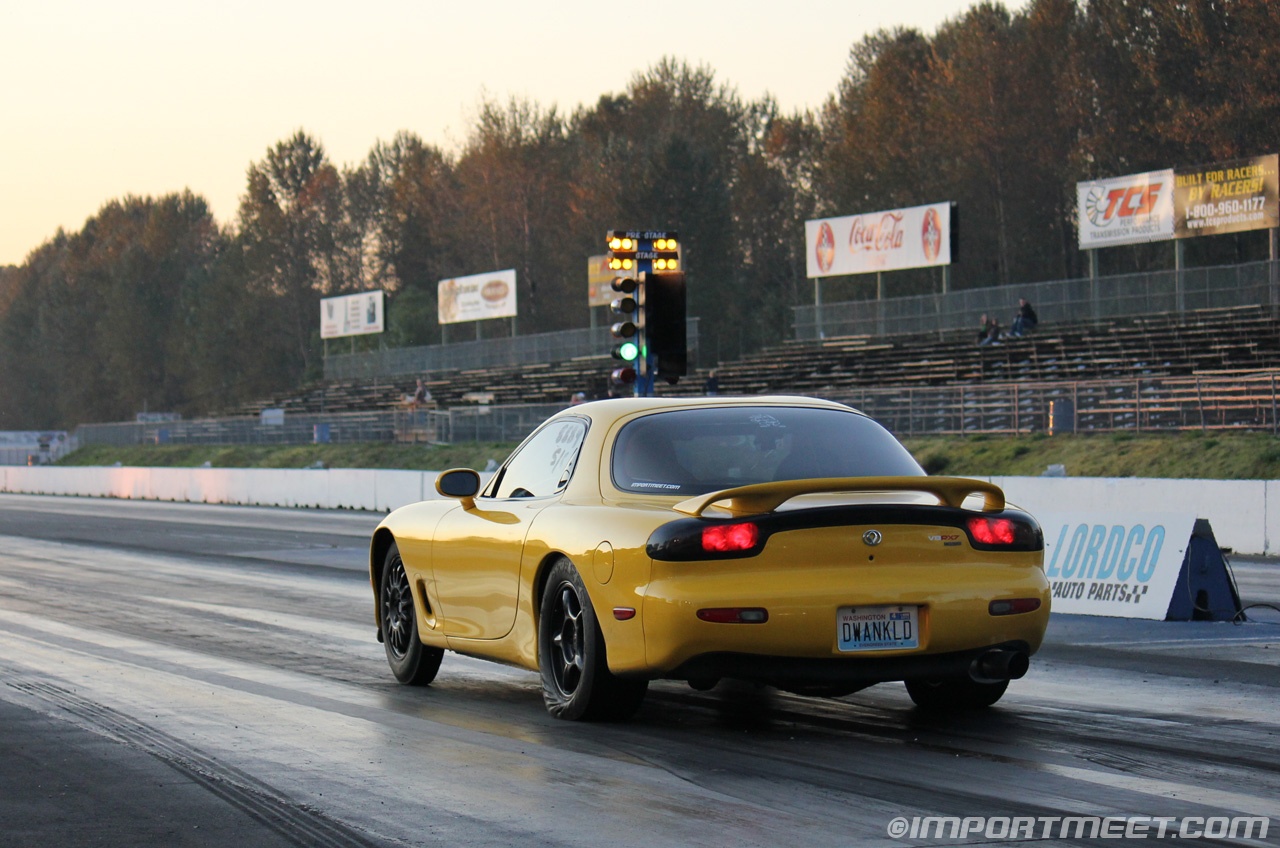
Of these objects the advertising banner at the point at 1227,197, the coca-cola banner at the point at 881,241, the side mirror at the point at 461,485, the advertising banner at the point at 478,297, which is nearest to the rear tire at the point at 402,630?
the side mirror at the point at 461,485

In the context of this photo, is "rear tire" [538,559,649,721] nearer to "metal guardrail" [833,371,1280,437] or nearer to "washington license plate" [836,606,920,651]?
"washington license plate" [836,606,920,651]

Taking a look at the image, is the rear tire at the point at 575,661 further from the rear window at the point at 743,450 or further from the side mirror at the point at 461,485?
the side mirror at the point at 461,485

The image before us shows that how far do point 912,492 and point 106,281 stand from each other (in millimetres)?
145976

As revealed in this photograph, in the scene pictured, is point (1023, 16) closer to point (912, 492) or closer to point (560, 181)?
point (560, 181)

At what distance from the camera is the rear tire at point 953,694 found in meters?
8.00

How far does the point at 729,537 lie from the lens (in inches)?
274

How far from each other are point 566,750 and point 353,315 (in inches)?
3100

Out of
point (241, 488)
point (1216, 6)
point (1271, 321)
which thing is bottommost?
point (241, 488)

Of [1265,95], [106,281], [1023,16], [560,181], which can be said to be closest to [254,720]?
[1265,95]

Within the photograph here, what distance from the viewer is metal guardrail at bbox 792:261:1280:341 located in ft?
144

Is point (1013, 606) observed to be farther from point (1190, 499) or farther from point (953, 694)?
point (1190, 499)

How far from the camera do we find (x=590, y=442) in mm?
8102

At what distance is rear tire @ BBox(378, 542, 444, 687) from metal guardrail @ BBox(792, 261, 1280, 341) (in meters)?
37.6

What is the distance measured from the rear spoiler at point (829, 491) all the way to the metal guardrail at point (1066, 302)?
3853cm
